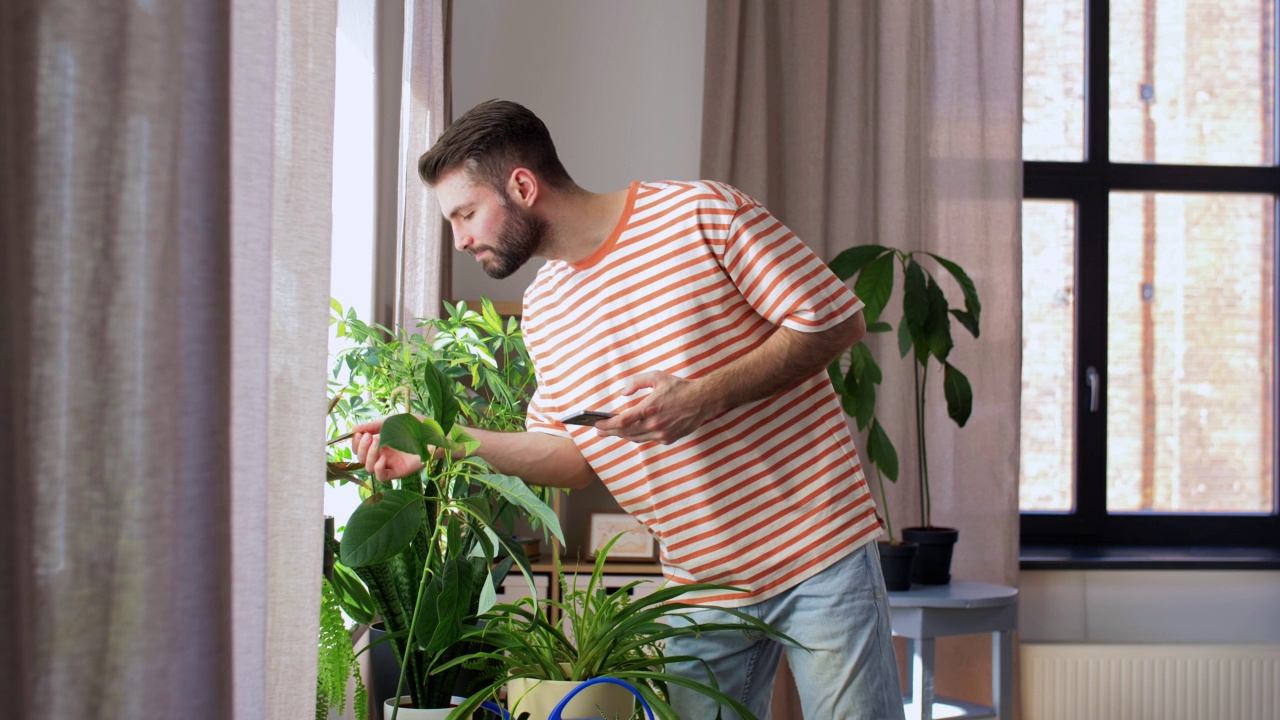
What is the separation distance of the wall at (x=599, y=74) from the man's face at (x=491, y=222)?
201cm

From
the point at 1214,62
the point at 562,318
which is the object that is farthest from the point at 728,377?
the point at 1214,62

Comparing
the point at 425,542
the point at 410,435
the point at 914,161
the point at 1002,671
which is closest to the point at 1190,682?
the point at 1002,671

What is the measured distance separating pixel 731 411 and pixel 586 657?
1.43ft

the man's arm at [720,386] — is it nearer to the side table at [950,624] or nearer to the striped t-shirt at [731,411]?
the striped t-shirt at [731,411]

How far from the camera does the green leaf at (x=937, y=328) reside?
2977 mm

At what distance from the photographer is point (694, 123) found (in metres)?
3.64

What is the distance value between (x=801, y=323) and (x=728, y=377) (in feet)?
0.39

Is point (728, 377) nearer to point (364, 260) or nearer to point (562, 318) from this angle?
point (562, 318)

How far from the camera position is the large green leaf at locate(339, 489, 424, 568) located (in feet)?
3.28

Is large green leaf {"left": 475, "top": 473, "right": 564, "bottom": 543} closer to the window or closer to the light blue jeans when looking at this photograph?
the light blue jeans

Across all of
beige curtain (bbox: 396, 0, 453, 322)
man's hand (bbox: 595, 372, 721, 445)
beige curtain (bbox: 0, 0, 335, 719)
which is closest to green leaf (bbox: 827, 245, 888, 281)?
beige curtain (bbox: 396, 0, 453, 322)

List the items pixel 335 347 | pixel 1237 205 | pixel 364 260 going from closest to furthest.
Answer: pixel 335 347 < pixel 364 260 < pixel 1237 205

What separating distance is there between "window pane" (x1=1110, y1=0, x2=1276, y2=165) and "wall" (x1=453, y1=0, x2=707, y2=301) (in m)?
1.60

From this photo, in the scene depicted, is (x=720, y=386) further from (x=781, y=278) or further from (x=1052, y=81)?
(x=1052, y=81)
